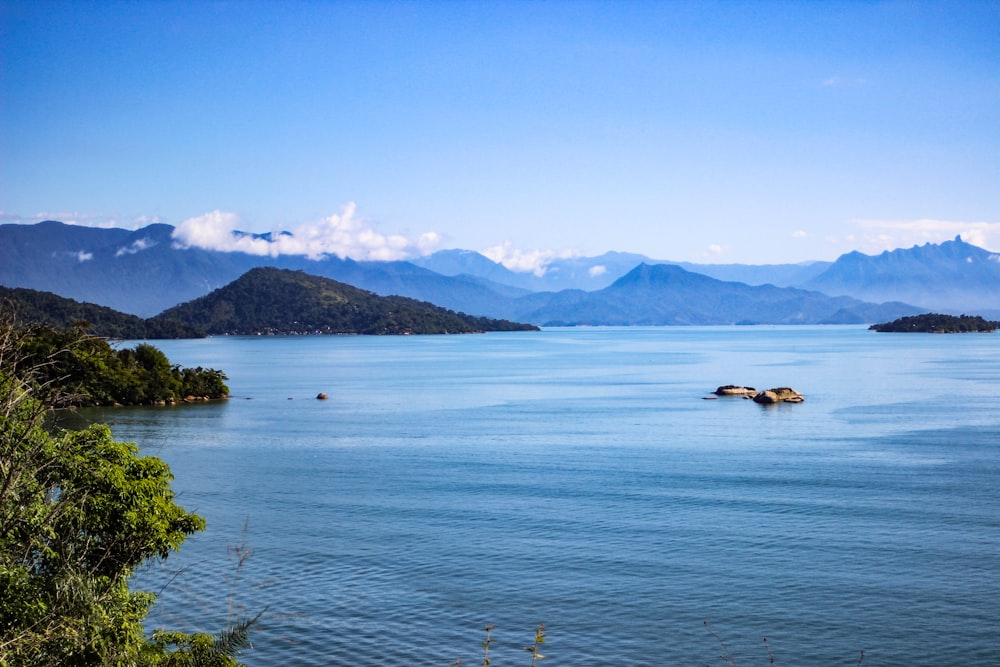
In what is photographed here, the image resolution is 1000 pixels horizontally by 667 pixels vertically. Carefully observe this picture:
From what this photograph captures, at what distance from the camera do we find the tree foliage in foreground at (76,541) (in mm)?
13109

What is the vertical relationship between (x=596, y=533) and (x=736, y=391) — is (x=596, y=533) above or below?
below

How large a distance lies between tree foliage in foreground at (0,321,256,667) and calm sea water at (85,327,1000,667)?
4.92 metres

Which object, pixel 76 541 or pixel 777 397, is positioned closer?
pixel 76 541

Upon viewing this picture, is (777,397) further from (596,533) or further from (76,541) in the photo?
(76,541)

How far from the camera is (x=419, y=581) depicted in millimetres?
26656

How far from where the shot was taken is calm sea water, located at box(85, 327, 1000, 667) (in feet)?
73.8

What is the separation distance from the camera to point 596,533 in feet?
104


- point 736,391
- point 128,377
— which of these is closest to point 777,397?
point 736,391

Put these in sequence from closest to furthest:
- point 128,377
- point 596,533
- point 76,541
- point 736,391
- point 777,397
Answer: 1. point 76,541
2. point 596,533
3. point 777,397
4. point 128,377
5. point 736,391

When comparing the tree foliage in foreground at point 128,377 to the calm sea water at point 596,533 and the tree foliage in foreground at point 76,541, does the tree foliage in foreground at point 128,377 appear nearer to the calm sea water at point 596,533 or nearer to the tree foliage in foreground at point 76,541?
the calm sea water at point 596,533

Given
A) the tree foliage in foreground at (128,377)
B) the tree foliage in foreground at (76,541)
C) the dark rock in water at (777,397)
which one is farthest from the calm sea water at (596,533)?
the tree foliage in foreground at (128,377)

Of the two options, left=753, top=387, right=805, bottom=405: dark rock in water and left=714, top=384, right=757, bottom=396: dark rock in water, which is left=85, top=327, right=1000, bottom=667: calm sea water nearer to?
left=753, top=387, right=805, bottom=405: dark rock in water

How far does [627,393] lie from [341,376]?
1687 inches

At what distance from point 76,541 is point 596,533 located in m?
19.5
